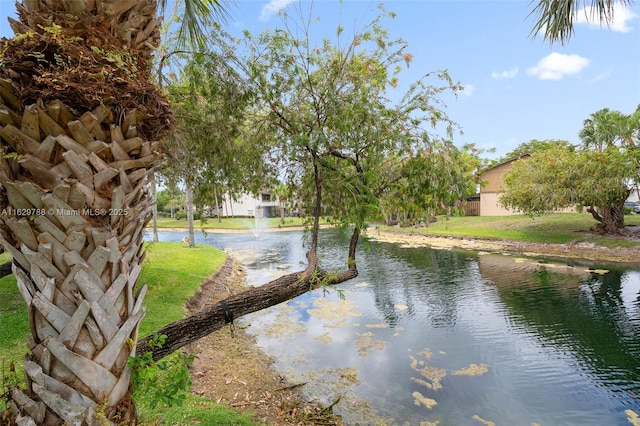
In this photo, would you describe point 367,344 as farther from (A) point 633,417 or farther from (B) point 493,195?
(B) point 493,195

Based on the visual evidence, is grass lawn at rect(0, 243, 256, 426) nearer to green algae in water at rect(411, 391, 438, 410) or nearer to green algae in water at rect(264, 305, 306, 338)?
green algae in water at rect(264, 305, 306, 338)

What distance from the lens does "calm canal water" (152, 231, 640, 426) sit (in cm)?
616

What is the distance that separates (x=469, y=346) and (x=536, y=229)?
19.7 meters

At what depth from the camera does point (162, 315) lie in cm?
827

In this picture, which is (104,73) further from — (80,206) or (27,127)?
(80,206)

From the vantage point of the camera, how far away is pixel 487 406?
20.3 feet

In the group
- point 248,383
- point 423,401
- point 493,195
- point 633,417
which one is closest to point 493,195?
point 493,195

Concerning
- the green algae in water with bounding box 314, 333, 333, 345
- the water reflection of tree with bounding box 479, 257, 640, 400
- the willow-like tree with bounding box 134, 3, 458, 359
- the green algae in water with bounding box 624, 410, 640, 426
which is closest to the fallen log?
the willow-like tree with bounding box 134, 3, 458, 359

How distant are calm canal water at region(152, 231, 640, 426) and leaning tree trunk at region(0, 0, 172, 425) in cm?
242

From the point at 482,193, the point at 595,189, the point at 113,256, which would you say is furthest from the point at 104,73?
the point at 482,193

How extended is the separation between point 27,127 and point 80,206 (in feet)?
1.48

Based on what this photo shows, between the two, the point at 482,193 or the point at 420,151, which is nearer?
the point at 420,151

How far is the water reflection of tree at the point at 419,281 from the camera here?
11.2 metres

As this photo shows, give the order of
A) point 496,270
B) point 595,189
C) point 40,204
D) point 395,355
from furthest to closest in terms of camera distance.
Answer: point 595,189
point 496,270
point 395,355
point 40,204
